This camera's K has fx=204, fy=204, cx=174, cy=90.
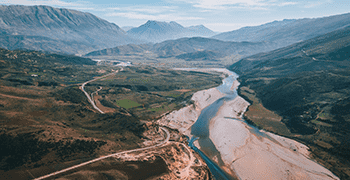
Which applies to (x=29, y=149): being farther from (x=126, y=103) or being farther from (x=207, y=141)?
(x=126, y=103)

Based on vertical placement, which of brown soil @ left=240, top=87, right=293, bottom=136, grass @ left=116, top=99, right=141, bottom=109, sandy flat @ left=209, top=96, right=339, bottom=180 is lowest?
sandy flat @ left=209, top=96, right=339, bottom=180

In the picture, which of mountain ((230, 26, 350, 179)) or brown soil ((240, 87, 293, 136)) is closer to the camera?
mountain ((230, 26, 350, 179))

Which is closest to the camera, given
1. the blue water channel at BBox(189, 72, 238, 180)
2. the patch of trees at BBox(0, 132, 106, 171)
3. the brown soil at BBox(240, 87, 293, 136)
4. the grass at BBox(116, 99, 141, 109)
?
the patch of trees at BBox(0, 132, 106, 171)

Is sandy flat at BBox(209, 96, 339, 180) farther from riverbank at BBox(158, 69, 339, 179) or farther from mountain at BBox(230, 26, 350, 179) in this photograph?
mountain at BBox(230, 26, 350, 179)

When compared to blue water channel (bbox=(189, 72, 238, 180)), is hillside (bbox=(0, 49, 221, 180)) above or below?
above

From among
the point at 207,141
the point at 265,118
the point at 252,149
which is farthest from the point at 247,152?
the point at 265,118

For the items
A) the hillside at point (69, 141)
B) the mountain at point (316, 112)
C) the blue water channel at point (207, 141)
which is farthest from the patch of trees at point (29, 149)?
the mountain at point (316, 112)

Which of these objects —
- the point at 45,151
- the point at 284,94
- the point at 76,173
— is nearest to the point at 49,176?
the point at 76,173

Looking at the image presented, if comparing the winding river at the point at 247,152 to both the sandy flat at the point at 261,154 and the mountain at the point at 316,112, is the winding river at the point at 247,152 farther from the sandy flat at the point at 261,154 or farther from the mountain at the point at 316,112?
the mountain at the point at 316,112

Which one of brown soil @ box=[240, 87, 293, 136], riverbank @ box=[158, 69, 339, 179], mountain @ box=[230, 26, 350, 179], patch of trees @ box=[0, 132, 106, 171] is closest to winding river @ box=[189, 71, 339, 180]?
riverbank @ box=[158, 69, 339, 179]

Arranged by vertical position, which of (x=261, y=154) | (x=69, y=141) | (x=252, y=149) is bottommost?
(x=261, y=154)
